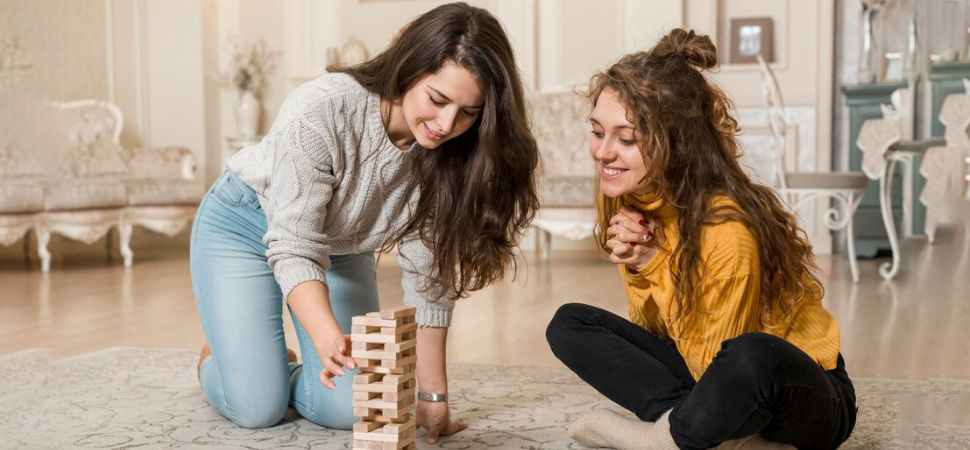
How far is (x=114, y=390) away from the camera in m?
2.29

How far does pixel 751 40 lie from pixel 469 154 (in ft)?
14.8

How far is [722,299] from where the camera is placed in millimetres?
1461

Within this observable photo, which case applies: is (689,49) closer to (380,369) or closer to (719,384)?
(719,384)

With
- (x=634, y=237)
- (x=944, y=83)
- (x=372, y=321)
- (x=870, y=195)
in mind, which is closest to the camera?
(x=372, y=321)

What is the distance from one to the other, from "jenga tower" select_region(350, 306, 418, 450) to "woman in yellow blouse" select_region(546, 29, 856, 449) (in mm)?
426

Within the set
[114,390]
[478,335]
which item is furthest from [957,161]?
[114,390]

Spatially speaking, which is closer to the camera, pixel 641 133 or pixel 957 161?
pixel 641 133

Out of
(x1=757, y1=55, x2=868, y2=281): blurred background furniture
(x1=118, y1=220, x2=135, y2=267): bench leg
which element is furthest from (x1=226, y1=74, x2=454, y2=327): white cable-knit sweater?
(x1=118, y1=220, x2=135, y2=267): bench leg

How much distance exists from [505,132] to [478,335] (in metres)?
1.54

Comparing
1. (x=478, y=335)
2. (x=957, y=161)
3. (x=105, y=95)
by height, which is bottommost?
(x=478, y=335)

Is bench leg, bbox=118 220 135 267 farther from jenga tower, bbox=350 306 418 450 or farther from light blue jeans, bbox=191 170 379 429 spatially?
jenga tower, bbox=350 306 418 450

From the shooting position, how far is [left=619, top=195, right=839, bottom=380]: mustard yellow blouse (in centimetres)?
145

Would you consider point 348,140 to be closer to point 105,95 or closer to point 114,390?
point 114,390

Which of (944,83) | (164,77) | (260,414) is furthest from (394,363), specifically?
(164,77)
